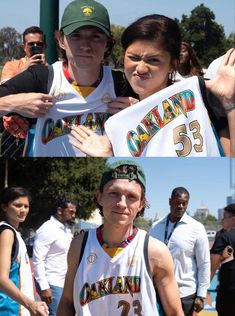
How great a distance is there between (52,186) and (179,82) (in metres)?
0.84

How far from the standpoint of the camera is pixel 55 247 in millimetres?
2875

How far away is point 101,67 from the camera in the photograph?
2.67 m

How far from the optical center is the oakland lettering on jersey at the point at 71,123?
2645 millimetres

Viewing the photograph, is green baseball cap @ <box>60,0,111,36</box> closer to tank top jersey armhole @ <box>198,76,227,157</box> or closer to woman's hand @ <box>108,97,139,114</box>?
woman's hand @ <box>108,97,139,114</box>

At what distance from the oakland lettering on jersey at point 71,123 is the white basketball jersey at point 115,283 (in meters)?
0.49

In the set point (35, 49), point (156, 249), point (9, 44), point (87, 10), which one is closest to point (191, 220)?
point (156, 249)

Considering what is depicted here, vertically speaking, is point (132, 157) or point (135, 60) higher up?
point (135, 60)

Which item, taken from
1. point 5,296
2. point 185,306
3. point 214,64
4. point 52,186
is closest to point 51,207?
point 52,186

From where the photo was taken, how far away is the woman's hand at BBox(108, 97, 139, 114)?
101 inches

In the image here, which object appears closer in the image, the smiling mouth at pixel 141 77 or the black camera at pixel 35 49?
the smiling mouth at pixel 141 77

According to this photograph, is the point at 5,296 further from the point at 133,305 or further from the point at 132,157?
the point at 132,157

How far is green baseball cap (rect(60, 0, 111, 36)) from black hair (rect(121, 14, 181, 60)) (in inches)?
5.8

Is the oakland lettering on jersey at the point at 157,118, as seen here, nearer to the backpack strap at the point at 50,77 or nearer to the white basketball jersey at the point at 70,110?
the white basketball jersey at the point at 70,110

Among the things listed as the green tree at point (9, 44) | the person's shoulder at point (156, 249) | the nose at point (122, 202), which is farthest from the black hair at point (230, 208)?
the green tree at point (9, 44)
